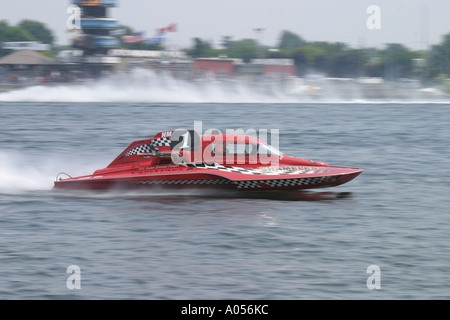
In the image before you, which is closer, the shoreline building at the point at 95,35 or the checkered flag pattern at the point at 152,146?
the checkered flag pattern at the point at 152,146

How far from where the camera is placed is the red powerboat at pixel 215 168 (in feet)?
43.3

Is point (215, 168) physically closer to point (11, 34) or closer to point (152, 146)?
point (152, 146)

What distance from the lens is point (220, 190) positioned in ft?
44.5

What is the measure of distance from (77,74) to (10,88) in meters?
10.2

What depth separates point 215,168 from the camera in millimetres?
13328

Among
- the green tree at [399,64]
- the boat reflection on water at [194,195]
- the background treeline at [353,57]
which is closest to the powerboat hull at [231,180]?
the boat reflection on water at [194,195]

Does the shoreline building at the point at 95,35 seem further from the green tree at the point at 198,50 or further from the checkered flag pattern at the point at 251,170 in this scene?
the checkered flag pattern at the point at 251,170

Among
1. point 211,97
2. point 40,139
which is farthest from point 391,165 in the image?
point 211,97

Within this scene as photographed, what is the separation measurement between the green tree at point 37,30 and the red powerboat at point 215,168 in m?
158

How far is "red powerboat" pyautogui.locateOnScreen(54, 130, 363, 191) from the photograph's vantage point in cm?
1321

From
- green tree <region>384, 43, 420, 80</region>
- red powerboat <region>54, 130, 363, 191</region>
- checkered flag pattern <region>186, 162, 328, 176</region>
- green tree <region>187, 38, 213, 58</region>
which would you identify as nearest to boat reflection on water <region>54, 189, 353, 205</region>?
red powerboat <region>54, 130, 363, 191</region>

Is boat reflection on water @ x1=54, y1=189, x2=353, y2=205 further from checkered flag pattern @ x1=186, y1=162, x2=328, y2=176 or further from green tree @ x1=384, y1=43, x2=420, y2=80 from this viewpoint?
green tree @ x1=384, y1=43, x2=420, y2=80
